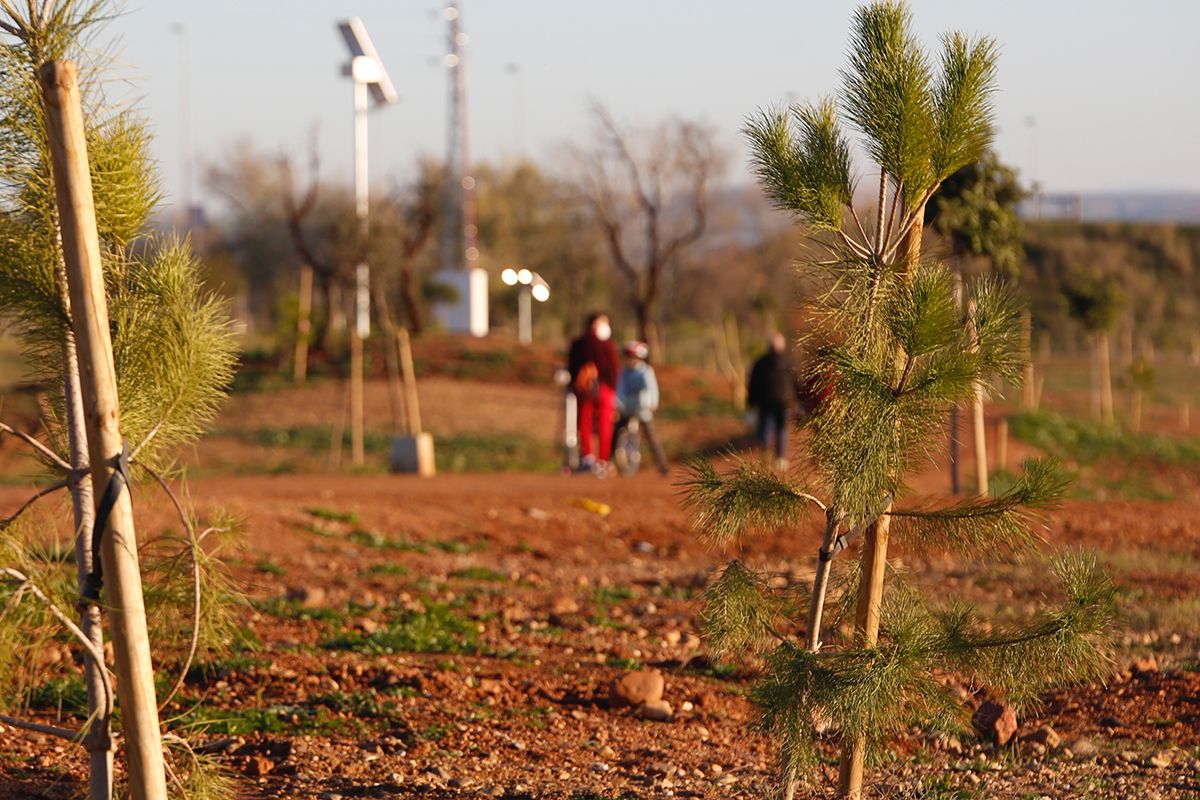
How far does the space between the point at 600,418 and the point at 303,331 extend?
10.8 meters

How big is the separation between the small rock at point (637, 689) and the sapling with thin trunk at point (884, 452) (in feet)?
7.12

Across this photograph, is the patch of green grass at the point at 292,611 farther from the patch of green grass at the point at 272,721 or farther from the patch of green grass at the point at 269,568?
the patch of green grass at the point at 272,721

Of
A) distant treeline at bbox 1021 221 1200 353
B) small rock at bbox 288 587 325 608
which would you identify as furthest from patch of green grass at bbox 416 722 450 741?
distant treeline at bbox 1021 221 1200 353

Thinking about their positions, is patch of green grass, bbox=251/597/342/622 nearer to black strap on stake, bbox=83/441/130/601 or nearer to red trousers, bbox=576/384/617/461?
black strap on stake, bbox=83/441/130/601

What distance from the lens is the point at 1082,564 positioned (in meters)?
4.20

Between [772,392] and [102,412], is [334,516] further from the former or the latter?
[102,412]

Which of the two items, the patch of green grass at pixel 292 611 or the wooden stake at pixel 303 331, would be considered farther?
the wooden stake at pixel 303 331

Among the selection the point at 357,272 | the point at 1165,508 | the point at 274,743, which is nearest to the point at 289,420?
the point at 357,272

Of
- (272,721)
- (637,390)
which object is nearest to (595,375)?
(637,390)

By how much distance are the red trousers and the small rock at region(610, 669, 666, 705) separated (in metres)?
9.42

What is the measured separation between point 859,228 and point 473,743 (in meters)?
2.79

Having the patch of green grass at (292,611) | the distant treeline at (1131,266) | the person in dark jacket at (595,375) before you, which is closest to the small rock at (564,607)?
the patch of green grass at (292,611)

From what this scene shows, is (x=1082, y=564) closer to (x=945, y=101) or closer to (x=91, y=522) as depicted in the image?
(x=945, y=101)

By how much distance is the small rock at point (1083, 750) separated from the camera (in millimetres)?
5551
